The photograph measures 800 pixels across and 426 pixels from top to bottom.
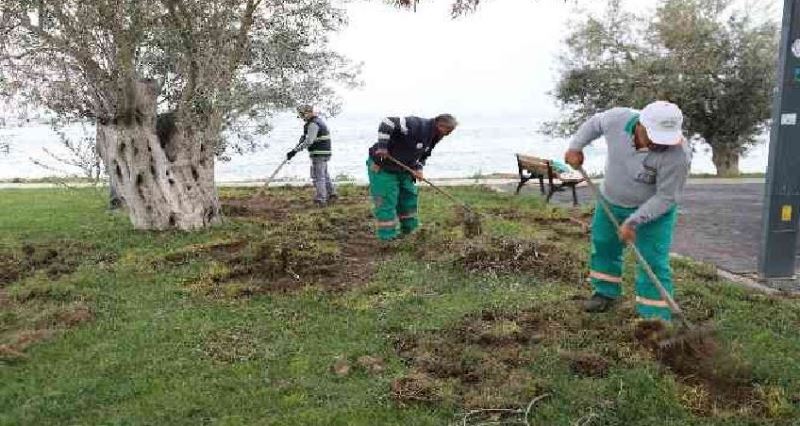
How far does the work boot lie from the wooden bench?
5557mm

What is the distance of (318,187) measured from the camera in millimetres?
11781

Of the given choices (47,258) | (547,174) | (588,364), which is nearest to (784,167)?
(588,364)

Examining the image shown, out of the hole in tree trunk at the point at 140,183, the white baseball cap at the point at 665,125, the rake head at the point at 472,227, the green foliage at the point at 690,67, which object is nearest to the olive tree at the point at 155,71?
the hole in tree trunk at the point at 140,183

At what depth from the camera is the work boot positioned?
18.6 ft

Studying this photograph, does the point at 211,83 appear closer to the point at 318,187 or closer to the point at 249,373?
the point at 318,187

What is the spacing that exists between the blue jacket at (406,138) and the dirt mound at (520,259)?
141 cm

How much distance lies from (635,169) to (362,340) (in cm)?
215

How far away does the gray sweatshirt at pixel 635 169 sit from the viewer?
196 inches

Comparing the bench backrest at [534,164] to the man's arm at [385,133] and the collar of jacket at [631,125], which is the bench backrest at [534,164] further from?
the collar of jacket at [631,125]

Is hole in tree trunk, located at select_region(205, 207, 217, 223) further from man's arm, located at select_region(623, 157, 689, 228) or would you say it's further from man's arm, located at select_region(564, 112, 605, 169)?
man's arm, located at select_region(623, 157, 689, 228)

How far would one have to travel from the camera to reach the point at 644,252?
534cm

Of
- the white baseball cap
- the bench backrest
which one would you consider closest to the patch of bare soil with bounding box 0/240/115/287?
the white baseball cap

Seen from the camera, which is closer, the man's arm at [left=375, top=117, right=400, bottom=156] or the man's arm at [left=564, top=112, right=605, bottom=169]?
the man's arm at [left=564, top=112, right=605, bottom=169]

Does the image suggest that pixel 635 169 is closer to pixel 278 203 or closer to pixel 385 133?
pixel 385 133
